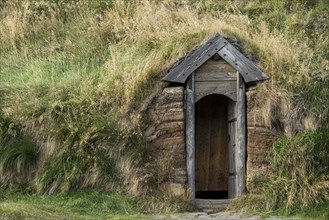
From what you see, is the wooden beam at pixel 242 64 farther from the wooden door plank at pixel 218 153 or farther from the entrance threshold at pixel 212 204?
the entrance threshold at pixel 212 204

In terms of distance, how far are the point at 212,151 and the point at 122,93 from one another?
223 centimetres

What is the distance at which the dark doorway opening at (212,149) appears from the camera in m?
13.1

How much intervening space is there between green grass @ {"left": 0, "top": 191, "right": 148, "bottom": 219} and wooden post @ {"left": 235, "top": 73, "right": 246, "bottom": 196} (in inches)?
75.6

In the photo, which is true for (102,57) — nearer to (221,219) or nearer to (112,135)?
(112,135)

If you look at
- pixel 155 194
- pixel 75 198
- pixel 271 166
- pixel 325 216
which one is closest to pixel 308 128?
pixel 271 166

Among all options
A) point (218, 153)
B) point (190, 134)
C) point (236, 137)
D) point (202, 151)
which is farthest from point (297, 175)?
point (202, 151)

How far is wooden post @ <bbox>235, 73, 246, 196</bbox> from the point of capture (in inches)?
466

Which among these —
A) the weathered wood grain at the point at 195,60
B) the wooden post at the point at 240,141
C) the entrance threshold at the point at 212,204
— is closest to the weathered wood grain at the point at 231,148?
the wooden post at the point at 240,141

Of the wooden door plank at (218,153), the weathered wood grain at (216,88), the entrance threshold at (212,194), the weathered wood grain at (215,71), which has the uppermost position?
the weathered wood grain at (215,71)

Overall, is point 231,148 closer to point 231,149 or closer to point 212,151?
point 231,149

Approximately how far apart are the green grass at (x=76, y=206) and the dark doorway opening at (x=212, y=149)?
2301 mm

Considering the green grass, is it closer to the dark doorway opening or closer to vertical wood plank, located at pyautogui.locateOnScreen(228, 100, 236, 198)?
vertical wood plank, located at pyautogui.locateOnScreen(228, 100, 236, 198)

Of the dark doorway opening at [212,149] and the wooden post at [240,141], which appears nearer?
the wooden post at [240,141]

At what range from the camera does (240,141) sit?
12.0 m
